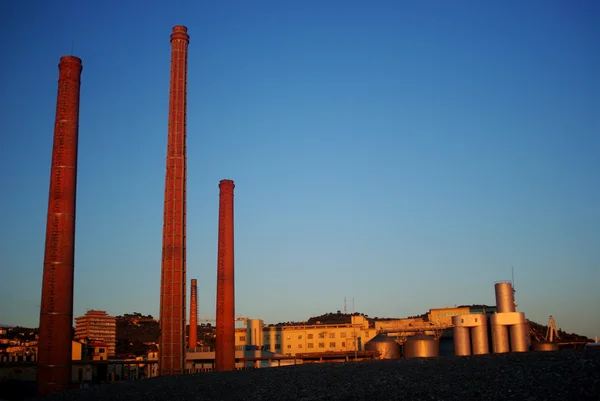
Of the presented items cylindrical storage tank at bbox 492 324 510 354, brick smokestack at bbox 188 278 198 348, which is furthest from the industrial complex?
brick smokestack at bbox 188 278 198 348

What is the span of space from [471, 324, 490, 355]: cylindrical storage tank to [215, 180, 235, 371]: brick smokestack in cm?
2048

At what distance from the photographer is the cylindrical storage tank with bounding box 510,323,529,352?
53362 mm

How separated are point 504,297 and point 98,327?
7925cm

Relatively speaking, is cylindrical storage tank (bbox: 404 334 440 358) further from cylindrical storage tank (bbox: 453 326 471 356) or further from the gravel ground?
the gravel ground

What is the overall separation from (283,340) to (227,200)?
4242cm

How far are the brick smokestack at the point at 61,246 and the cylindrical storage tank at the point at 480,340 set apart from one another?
32.3 metres

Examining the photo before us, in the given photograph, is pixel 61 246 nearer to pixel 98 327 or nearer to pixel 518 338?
pixel 518 338

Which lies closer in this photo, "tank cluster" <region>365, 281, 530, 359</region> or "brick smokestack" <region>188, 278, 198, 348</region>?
"tank cluster" <region>365, 281, 530, 359</region>

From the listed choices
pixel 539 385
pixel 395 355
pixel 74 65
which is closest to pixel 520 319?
pixel 395 355

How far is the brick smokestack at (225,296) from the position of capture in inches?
2185

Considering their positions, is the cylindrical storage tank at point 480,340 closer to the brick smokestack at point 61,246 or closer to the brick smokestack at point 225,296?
the brick smokestack at point 225,296

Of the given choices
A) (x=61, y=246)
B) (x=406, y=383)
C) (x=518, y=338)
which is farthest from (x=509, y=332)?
(x=61, y=246)

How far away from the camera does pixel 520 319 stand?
177 feet

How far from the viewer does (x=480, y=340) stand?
2133 inches
